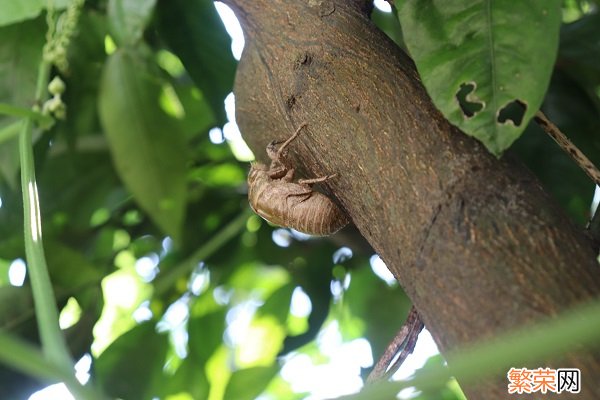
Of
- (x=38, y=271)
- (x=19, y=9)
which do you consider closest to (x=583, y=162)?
(x=38, y=271)

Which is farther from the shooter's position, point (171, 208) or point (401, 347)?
point (171, 208)

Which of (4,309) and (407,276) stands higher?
(407,276)

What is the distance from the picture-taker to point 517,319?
635mm

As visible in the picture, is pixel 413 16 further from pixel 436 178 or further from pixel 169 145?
pixel 169 145

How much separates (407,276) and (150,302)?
89 cm

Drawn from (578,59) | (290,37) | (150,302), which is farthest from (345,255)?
(290,37)

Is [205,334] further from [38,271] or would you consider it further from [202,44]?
[38,271]

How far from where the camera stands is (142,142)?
135 cm

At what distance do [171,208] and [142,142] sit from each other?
123mm

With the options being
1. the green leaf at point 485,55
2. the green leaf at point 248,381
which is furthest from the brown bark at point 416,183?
the green leaf at point 248,381

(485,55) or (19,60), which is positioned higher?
(485,55)

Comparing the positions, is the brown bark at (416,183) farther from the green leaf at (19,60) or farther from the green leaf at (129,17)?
the green leaf at (19,60)

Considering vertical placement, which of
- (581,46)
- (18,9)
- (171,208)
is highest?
(581,46)

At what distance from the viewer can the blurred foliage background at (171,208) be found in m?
1.28
